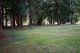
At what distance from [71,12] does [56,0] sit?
5.25 metres

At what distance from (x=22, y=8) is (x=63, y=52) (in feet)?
75.7

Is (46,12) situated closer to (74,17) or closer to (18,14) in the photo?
(74,17)

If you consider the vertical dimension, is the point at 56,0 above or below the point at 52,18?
above

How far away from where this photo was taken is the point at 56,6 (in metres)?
50.0

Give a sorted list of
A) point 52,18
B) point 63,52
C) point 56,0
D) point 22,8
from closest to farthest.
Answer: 1. point 63,52
2. point 22,8
3. point 56,0
4. point 52,18

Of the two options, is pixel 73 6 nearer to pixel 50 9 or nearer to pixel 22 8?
pixel 50 9

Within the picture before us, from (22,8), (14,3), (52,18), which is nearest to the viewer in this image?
(14,3)

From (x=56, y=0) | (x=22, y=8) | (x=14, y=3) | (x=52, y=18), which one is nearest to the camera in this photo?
(x=14, y=3)

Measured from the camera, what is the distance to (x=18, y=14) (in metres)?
35.1

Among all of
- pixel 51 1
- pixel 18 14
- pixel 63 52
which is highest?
pixel 51 1

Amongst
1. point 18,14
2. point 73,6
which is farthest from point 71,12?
point 18,14

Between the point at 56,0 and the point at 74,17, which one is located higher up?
the point at 56,0

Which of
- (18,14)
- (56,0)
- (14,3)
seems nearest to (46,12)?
(56,0)

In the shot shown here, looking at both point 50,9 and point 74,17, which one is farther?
point 74,17
